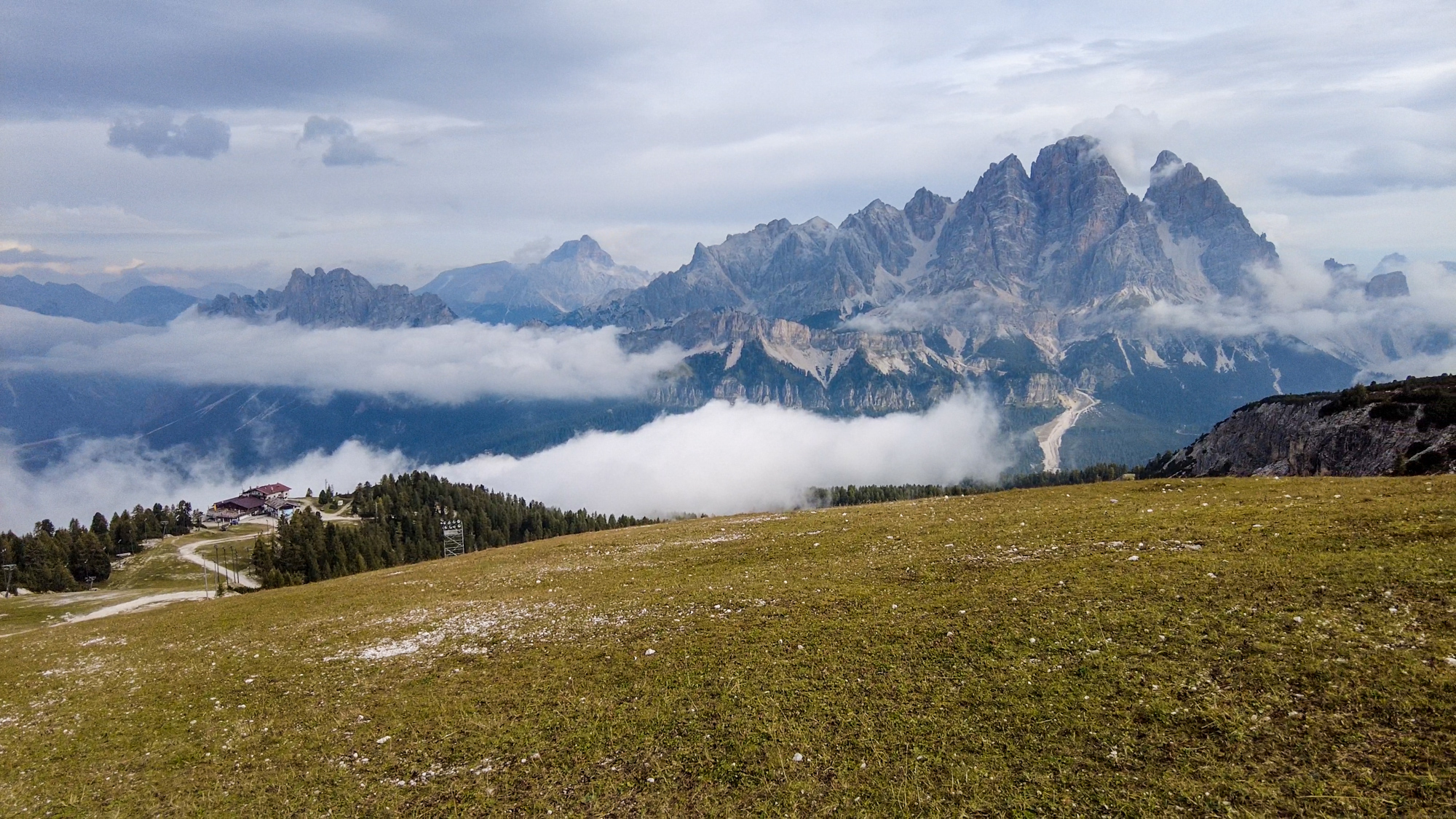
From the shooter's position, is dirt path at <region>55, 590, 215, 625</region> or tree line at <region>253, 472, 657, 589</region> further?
tree line at <region>253, 472, 657, 589</region>

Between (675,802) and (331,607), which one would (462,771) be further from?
(331,607)

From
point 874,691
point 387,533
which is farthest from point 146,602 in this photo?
point 874,691

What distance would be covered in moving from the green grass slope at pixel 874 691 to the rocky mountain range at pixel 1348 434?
183ft

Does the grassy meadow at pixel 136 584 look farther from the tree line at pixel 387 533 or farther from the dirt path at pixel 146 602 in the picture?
the tree line at pixel 387 533

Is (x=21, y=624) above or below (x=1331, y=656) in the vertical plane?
below

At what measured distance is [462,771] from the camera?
54.9ft

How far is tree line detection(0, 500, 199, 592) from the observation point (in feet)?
368

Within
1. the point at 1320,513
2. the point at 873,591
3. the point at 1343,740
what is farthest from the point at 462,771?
the point at 1320,513

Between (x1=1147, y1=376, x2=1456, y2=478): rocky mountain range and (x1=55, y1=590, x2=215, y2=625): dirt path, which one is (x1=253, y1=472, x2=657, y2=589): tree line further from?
(x1=1147, y1=376, x2=1456, y2=478): rocky mountain range

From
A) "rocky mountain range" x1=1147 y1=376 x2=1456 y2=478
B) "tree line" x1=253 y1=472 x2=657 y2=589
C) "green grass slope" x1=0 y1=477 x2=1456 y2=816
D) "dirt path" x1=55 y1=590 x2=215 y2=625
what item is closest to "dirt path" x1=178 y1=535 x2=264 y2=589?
"tree line" x1=253 y1=472 x2=657 y2=589

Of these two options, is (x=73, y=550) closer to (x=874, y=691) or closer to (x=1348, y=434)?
(x=874, y=691)

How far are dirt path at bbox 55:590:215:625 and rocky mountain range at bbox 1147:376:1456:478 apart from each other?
12729cm

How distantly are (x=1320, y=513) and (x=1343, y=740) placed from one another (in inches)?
700

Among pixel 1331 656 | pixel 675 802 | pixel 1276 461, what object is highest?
pixel 1331 656
